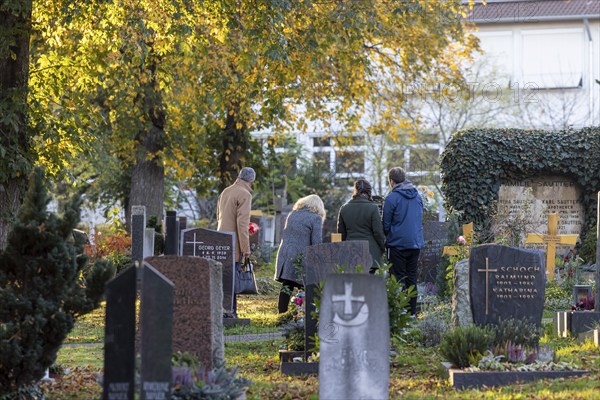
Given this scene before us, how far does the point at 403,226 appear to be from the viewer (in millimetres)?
14438

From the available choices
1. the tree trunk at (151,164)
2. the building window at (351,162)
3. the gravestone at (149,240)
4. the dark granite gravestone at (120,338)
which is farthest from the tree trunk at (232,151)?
the dark granite gravestone at (120,338)

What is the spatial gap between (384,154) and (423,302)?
1144 inches

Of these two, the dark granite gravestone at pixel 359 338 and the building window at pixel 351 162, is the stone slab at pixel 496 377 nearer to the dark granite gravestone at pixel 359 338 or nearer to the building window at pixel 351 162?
the dark granite gravestone at pixel 359 338

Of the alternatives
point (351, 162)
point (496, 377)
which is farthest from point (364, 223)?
point (351, 162)

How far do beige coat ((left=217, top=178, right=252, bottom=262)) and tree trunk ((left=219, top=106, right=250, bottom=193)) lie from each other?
12.5 metres

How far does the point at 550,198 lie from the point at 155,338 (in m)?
16.3

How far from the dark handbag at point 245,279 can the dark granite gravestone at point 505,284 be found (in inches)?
200

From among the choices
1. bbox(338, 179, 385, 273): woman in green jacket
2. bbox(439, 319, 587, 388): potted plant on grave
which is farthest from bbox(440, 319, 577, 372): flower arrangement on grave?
bbox(338, 179, 385, 273): woman in green jacket

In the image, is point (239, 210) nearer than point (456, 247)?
Yes

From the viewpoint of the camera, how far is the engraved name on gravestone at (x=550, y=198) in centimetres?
2200

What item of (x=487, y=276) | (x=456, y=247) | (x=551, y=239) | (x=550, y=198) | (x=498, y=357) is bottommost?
(x=498, y=357)

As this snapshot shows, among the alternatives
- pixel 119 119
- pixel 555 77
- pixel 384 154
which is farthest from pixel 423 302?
pixel 555 77

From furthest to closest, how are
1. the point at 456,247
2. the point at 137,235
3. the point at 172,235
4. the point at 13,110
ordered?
the point at 137,235 < the point at 456,247 < the point at 172,235 < the point at 13,110

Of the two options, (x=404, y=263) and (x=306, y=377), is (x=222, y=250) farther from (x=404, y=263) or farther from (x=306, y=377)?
(x=306, y=377)
